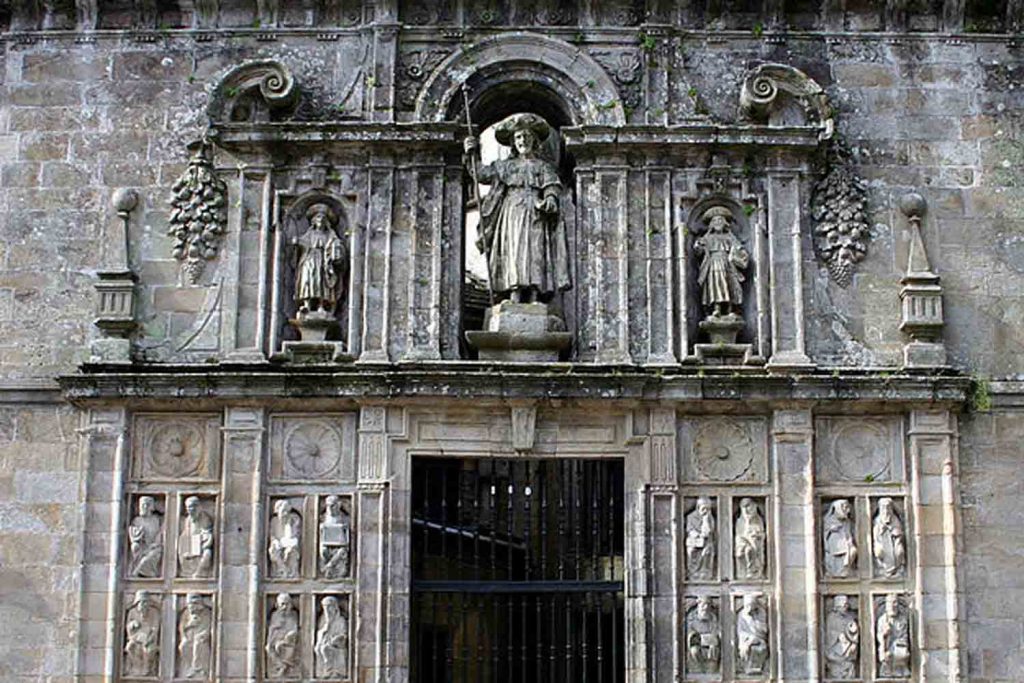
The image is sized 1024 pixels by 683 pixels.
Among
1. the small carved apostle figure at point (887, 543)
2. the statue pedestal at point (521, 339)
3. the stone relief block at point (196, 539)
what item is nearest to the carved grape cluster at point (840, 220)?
the small carved apostle figure at point (887, 543)

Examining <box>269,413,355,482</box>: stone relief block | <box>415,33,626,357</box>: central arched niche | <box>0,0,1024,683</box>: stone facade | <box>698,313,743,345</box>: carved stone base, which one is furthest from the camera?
<box>415,33,626,357</box>: central arched niche

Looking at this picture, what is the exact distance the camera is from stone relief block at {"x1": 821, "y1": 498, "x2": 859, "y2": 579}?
1207cm

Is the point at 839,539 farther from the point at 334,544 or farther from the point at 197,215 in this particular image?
the point at 197,215

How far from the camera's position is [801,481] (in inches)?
480

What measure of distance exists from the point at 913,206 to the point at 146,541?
7.06 meters

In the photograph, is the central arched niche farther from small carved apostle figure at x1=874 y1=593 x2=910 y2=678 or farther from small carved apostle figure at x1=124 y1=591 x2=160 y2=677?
small carved apostle figure at x1=874 y1=593 x2=910 y2=678

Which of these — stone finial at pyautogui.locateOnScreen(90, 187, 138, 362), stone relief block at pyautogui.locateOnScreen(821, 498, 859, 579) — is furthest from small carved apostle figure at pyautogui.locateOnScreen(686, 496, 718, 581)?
stone finial at pyautogui.locateOnScreen(90, 187, 138, 362)

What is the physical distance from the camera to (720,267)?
12.6 metres

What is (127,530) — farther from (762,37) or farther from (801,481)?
(762,37)

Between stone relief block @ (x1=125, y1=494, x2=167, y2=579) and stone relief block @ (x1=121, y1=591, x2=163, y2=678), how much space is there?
0.61 feet

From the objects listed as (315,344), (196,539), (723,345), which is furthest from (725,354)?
(196,539)

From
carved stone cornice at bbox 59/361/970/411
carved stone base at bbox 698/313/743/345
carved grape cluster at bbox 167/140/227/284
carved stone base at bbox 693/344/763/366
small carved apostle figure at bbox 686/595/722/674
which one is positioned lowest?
small carved apostle figure at bbox 686/595/722/674

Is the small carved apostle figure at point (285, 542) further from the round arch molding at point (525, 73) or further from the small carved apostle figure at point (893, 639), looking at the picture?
the small carved apostle figure at point (893, 639)

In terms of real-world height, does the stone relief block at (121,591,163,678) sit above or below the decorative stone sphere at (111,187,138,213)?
below
